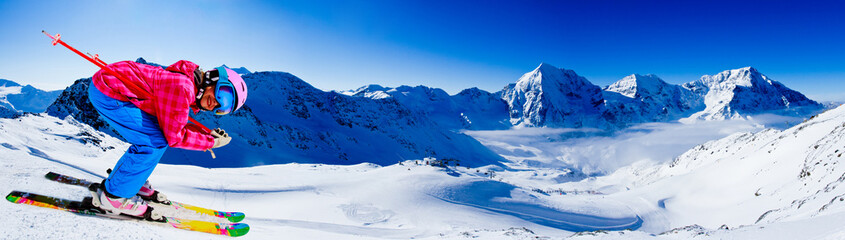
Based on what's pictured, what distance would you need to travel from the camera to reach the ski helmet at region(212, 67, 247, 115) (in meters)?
3.85

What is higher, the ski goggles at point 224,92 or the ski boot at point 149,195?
the ski goggles at point 224,92

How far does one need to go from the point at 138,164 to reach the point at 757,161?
116ft

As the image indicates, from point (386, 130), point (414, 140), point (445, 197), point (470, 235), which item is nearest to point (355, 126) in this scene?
point (386, 130)

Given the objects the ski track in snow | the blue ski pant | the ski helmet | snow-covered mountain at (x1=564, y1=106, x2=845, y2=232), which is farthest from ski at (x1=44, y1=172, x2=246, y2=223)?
snow-covered mountain at (x1=564, y1=106, x2=845, y2=232)

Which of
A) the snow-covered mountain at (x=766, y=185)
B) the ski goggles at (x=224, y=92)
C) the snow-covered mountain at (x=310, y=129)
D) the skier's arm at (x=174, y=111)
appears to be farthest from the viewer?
the snow-covered mountain at (x=310, y=129)

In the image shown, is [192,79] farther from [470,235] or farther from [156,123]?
[470,235]

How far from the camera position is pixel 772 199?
54.1 ft

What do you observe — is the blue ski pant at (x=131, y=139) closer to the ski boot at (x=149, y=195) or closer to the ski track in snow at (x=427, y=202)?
the ski track in snow at (x=427, y=202)

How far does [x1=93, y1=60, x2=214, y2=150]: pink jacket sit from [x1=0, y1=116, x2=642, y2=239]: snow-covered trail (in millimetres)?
1413

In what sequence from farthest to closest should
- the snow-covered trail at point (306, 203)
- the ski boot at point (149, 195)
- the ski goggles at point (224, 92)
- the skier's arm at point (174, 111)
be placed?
the ski boot at point (149, 195) < the snow-covered trail at point (306, 203) < the ski goggles at point (224, 92) < the skier's arm at point (174, 111)

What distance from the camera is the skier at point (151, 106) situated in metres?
3.46

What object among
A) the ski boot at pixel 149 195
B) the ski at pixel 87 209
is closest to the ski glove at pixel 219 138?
the ski at pixel 87 209

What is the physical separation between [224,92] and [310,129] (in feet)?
370

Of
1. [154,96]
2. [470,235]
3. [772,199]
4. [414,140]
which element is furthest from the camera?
[414,140]
